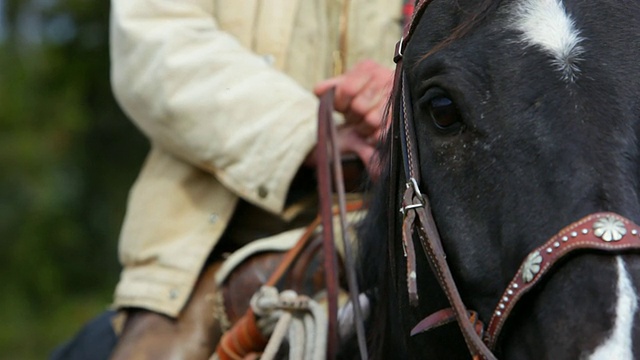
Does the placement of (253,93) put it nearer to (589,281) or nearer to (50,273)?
(589,281)

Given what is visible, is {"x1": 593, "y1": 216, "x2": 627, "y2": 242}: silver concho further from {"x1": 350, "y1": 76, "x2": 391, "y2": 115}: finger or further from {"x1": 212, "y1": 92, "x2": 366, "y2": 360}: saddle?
{"x1": 350, "y1": 76, "x2": 391, "y2": 115}: finger

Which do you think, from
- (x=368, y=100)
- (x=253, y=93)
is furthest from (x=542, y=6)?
(x=253, y=93)

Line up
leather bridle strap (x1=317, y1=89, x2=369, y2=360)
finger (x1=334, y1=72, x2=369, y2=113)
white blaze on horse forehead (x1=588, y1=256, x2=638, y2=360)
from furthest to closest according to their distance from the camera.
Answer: finger (x1=334, y1=72, x2=369, y2=113)
leather bridle strap (x1=317, y1=89, x2=369, y2=360)
white blaze on horse forehead (x1=588, y1=256, x2=638, y2=360)

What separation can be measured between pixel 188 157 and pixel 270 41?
19.1 inches

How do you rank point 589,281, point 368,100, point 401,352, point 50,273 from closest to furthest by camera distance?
point 589,281 → point 401,352 → point 368,100 → point 50,273

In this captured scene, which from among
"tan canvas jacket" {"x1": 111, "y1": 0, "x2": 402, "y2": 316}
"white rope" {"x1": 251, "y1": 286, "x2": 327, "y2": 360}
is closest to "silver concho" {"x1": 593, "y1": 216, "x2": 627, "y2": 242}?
"white rope" {"x1": 251, "y1": 286, "x2": 327, "y2": 360}

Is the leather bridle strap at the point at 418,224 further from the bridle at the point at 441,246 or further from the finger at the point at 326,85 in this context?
the finger at the point at 326,85

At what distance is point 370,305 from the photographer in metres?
3.10

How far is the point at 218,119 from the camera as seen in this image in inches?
148

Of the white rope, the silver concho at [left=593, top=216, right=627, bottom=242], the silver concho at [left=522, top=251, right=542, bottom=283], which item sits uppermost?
the silver concho at [left=593, top=216, right=627, bottom=242]

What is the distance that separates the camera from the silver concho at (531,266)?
2166mm

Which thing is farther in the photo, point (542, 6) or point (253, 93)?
point (253, 93)

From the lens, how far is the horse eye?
7.99 ft

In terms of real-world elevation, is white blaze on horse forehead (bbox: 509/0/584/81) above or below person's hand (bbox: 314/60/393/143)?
above
